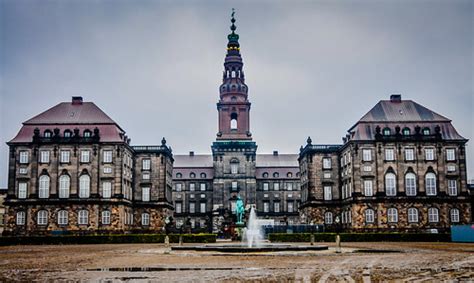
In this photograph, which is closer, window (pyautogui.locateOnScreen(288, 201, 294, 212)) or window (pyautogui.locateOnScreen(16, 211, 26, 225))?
window (pyautogui.locateOnScreen(16, 211, 26, 225))

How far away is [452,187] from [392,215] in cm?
824

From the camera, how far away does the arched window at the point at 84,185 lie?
7581 centimetres

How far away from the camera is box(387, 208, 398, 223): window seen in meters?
74.0

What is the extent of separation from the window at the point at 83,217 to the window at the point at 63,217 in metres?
1.46

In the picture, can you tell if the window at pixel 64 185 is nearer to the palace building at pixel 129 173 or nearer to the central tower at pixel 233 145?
the palace building at pixel 129 173

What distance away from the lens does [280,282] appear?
19.6 metres

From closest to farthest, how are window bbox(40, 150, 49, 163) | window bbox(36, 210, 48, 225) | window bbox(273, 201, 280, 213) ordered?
1. window bbox(36, 210, 48, 225)
2. window bbox(40, 150, 49, 163)
3. window bbox(273, 201, 280, 213)

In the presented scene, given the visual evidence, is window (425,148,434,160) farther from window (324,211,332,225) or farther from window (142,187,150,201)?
window (142,187,150,201)

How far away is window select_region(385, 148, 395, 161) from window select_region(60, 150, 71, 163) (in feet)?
130

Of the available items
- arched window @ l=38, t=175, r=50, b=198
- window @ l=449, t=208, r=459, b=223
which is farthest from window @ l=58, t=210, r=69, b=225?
window @ l=449, t=208, r=459, b=223

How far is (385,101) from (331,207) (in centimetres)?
1692

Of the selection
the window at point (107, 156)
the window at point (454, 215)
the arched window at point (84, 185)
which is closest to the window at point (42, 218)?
the arched window at point (84, 185)

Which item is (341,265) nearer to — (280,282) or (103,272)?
(280,282)

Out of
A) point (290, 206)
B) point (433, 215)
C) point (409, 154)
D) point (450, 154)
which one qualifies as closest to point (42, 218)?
point (409, 154)
